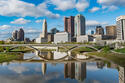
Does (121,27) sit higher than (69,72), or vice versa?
(121,27)

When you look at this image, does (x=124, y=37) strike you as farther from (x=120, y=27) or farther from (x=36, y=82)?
(x=36, y=82)

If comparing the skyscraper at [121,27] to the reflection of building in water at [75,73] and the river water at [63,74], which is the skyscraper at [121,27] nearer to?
the river water at [63,74]

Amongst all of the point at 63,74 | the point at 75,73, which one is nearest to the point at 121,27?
the point at 75,73

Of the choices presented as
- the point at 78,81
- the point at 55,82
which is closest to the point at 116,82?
the point at 78,81

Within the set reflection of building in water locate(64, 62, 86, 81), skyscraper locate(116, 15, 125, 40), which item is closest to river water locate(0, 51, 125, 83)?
reflection of building in water locate(64, 62, 86, 81)

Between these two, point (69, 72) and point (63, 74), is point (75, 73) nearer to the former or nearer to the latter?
point (69, 72)

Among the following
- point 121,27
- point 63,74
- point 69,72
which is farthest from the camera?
point 121,27

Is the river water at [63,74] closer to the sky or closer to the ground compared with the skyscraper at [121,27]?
closer to the ground

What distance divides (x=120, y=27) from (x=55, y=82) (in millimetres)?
156738

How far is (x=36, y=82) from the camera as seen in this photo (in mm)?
27516

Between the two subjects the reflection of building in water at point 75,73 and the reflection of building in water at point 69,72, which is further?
the reflection of building in water at point 69,72

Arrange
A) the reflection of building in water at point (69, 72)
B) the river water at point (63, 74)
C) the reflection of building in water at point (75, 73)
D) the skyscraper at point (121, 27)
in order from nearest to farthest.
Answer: the river water at point (63, 74)
the reflection of building in water at point (75, 73)
the reflection of building in water at point (69, 72)
the skyscraper at point (121, 27)

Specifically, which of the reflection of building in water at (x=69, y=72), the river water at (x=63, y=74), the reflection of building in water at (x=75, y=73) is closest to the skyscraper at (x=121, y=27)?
the river water at (x=63, y=74)

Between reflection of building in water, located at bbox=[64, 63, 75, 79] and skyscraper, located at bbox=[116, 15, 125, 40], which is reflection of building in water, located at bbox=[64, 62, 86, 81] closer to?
reflection of building in water, located at bbox=[64, 63, 75, 79]
